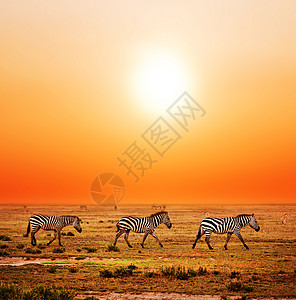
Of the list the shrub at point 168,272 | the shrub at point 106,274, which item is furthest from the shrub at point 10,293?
the shrub at point 168,272

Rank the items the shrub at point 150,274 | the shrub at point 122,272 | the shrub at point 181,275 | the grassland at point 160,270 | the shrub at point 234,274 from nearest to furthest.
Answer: the grassland at point 160,270 → the shrub at point 181,275 → the shrub at point 234,274 → the shrub at point 150,274 → the shrub at point 122,272

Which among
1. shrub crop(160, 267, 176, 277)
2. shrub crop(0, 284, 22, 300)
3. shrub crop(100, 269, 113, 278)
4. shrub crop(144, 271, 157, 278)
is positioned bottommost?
shrub crop(0, 284, 22, 300)

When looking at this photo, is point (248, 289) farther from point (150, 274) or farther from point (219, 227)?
point (219, 227)

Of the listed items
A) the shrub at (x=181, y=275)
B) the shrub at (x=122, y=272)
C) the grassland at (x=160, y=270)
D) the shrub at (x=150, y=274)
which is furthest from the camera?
the shrub at (x=122, y=272)

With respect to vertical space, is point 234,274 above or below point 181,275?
above

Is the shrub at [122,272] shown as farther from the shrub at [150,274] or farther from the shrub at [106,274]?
the shrub at [150,274]

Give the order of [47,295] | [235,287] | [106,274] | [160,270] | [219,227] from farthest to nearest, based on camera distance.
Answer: [219,227], [160,270], [106,274], [235,287], [47,295]

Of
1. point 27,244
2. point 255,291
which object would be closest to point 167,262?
point 255,291

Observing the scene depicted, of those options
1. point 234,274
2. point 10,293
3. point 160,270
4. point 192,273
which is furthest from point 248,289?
point 10,293

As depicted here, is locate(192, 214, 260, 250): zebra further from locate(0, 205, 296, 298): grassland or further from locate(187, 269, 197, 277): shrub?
locate(187, 269, 197, 277): shrub

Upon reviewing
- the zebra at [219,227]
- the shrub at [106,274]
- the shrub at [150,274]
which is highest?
the zebra at [219,227]

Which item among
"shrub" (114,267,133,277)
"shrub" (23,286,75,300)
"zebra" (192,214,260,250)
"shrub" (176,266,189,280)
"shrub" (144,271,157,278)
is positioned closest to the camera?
"shrub" (23,286,75,300)

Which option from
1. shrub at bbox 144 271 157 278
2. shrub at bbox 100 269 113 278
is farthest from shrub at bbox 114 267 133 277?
shrub at bbox 144 271 157 278

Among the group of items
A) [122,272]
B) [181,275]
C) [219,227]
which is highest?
[219,227]
